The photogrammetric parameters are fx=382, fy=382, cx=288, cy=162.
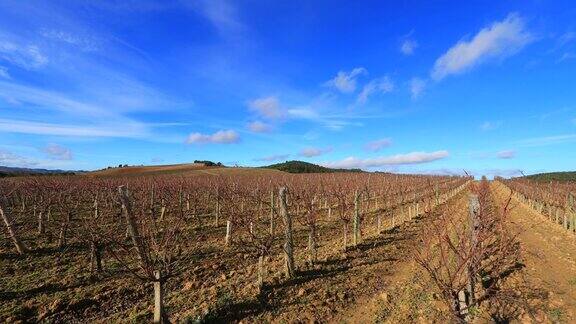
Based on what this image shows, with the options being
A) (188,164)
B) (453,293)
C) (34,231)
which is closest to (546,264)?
(453,293)

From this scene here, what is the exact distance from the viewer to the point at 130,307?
323 inches

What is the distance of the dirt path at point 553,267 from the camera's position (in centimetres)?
783

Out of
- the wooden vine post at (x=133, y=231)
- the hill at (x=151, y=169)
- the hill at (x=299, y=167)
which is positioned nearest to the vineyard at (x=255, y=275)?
the wooden vine post at (x=133, y=231)

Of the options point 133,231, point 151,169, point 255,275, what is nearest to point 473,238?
point 255,275

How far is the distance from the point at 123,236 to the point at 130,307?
392 inches

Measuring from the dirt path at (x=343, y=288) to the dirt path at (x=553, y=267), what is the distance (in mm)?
2881

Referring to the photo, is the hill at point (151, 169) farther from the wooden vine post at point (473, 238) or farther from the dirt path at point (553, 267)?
the wooden vine post at point (473, 238)

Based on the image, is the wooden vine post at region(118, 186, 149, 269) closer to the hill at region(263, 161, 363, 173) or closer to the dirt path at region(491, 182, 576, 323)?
the dirt path at region(491, 182, 576, 323)

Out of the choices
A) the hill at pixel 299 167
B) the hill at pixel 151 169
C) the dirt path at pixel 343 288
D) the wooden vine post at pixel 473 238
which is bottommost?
the dirt path at pixel 343 288

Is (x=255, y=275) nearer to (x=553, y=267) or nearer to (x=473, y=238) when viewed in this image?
(x=473, y=238)

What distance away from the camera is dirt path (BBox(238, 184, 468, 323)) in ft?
24.6

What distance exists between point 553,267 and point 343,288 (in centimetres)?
653

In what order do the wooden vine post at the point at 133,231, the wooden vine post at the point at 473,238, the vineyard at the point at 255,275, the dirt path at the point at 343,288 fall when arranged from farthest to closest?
the dirt path at the point at 343,288
the vineyard at the point at 255,275
the wooden vine post at the point at 473,238
the wooden vine post at the point at 133,231

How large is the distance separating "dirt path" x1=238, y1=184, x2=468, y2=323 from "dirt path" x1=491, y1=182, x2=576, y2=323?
9.45 feet
